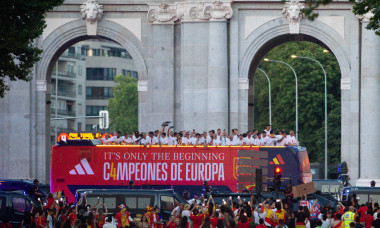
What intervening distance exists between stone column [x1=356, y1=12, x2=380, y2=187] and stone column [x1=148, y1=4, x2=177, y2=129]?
32.3 feet

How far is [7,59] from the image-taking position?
3822 centimetres

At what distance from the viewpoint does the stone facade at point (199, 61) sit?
58.3 m

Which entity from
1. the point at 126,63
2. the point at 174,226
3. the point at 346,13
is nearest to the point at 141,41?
the point at 346,13

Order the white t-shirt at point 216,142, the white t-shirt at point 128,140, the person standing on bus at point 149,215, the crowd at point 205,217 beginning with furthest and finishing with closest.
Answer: the white t-shirt at point 216,142, the white t-shirt at point 128,140, the person standing on bus at point 149,215, the crowd at point 205,217

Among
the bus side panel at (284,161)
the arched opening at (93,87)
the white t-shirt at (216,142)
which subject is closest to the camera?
the bus side panel at (284,161)

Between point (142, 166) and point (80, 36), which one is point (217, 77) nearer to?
point (80, 36)

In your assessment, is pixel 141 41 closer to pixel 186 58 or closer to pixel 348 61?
pixel 186 58

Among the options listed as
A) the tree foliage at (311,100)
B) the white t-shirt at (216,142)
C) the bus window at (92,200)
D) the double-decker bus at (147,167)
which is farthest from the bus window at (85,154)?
the tree foliage at (311,100)

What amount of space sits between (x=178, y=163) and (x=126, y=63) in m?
107

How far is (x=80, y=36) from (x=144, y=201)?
21.3 metres

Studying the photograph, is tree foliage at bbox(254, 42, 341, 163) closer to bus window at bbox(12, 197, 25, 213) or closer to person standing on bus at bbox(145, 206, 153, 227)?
bus window at bbox(12, 197, 25, 213)

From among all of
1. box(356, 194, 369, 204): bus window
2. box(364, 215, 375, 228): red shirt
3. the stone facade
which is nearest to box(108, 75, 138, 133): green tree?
the stone facade

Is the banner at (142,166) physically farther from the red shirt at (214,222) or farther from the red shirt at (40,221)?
the red shirt at (40,221)

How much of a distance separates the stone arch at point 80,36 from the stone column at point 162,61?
0.85 meters
